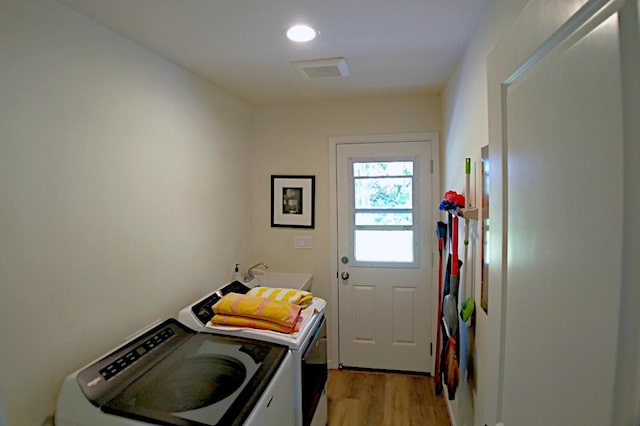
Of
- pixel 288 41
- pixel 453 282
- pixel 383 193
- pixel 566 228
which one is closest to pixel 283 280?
pixel 383 193

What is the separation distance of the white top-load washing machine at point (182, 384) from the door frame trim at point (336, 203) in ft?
4.73

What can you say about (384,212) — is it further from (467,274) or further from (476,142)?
(476,142)

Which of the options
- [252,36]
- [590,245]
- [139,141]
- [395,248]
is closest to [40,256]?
[139,141]

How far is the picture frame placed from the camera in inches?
120

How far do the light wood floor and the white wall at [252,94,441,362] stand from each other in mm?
727

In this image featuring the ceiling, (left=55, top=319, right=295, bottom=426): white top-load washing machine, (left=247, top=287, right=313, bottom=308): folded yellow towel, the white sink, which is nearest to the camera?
(left=55, top=319, right=295, bottom=426): white top-load washing machine

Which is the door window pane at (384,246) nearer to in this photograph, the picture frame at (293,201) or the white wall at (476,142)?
the picture frame at (293,201)

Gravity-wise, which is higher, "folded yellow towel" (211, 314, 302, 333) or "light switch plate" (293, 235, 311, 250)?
"light switch plate" (293, 235, 311, 250)

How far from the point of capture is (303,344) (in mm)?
1765

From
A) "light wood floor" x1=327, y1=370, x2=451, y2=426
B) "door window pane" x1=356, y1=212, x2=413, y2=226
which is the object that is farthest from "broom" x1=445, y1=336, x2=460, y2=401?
"door window pane" x1=356, y1=212, x2=413, y2=226

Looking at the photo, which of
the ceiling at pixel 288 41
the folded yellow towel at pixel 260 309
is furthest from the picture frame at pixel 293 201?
the folded yellow towel at pixel 260 309

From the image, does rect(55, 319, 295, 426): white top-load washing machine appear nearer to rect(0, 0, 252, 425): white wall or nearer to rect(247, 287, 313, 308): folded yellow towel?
rect(0, 0, 252, 425): white wall

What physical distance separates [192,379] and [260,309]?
0.49 m

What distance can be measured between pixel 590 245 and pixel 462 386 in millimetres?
1597
